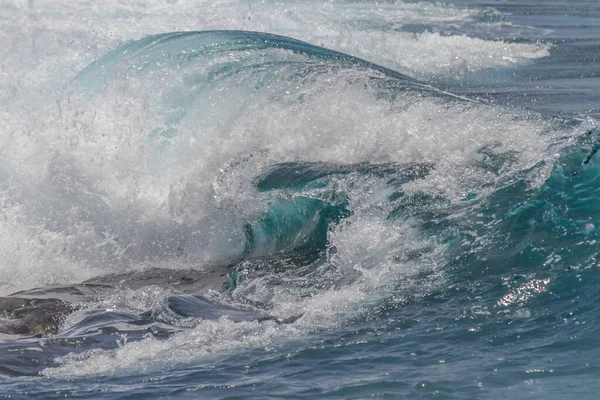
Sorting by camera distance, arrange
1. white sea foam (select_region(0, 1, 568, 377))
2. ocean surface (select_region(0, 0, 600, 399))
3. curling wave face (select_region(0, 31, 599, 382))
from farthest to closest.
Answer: white sea foam (select_region(0, 1, 568, 377)) → curling wave face (select_region(0, 31, 599, 382)) → ocean surface (select_region(0, 0, 600, 399))

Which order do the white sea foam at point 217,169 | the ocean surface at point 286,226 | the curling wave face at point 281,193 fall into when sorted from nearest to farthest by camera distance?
1. the ocean surface at point 286,226
2. the curling wave face at point 281,193
3. the white sea foam at point 217,169

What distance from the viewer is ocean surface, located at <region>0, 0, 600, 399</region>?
14.8 feet

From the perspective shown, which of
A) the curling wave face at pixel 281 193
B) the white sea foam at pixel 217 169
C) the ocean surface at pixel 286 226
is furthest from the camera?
the white sea foam at pixel 217 169

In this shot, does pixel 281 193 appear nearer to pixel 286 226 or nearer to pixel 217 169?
pixel 286 226

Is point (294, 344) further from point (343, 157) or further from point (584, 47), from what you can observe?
point (584, 47)

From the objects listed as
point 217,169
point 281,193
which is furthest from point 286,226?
point 217,169

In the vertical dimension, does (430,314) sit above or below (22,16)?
below

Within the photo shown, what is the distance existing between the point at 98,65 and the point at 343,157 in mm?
3582

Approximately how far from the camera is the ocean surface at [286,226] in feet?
14.8

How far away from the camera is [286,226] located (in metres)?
7.23

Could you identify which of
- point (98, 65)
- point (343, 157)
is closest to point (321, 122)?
point (343, 157)

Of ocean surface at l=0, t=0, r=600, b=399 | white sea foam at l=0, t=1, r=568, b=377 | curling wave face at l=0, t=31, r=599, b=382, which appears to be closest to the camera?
ocean surface at l=0, t=0, r=600, b=399

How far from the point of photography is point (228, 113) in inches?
355

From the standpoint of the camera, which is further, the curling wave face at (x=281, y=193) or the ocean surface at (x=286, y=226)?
the curling wave face at (x=281, y=193)
